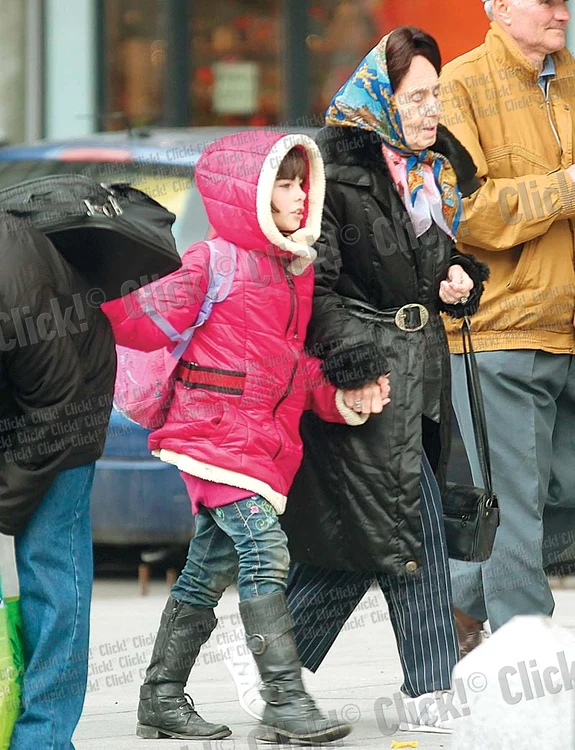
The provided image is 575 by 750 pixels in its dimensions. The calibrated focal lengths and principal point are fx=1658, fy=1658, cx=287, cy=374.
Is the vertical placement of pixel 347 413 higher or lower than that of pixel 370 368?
lower

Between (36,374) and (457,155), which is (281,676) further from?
(457,155)

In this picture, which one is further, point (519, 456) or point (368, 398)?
point (519, 456)

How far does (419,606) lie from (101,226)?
1.57 m

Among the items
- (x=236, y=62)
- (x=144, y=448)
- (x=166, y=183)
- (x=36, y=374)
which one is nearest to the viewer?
(x=36, y=374)

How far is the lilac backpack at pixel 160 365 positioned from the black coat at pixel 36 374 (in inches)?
26.1

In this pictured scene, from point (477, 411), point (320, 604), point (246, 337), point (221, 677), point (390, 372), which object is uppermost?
point (246, 337)

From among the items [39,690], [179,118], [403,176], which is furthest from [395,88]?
[179,118]

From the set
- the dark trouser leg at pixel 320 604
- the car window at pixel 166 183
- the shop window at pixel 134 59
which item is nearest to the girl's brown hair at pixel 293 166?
the dark trouser leg at pixel 320 604

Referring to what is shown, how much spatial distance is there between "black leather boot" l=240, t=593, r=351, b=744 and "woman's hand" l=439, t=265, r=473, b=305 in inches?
39.3

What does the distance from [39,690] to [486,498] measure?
5.09 ft

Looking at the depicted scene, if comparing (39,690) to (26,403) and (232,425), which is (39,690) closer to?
(26,403)

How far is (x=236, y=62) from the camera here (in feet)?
44.4

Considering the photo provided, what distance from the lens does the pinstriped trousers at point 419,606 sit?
464 centimetres

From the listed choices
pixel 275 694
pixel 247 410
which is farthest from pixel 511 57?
pixel 275 694
